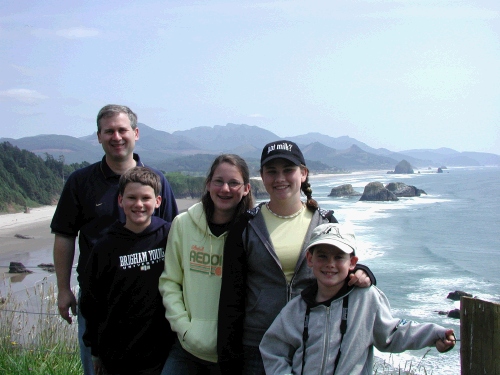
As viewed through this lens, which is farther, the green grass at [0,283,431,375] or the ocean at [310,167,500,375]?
the ocean at [310,167,500,375]

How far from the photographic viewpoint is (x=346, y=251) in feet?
8.39

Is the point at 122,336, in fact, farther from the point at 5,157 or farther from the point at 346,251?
the point at 5,157

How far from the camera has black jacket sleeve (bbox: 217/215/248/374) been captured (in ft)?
9.22

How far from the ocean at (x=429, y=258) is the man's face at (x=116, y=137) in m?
3.03

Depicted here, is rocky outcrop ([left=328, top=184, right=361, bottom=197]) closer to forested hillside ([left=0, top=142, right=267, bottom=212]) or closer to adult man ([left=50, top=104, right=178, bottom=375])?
forested hillside ([left=0, top=142, right=267, bottom=212])

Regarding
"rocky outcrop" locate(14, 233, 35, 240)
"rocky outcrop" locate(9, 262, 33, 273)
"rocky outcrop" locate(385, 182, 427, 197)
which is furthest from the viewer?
"rocky outcrop" locate(385, 182, 427, 197)

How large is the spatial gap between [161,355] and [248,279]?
75 centimetres

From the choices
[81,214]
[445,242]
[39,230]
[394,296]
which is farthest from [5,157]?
[81,214]

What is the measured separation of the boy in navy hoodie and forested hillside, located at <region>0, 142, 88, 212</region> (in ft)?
150

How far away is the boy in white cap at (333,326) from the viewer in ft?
8.32

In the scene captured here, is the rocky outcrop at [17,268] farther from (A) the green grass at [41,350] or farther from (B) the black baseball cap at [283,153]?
(B) the black baseball cap at [283,153]

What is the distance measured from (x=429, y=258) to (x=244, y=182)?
1049 inches

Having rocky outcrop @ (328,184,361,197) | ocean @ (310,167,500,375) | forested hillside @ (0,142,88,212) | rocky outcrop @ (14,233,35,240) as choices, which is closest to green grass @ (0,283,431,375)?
ocean @ (310,167,500,375)

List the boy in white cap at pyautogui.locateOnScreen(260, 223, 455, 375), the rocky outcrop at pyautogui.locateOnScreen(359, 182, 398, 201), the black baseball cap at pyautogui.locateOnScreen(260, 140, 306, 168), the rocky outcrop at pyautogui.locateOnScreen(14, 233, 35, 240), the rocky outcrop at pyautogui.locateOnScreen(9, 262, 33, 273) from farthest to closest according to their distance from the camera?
the rocky outcrop at pyautogui.locateOnScreen(359, 182, 398, 201) → the rocky outcrop at pyautogui.locateOnScreen(14, 233, 35, 240) → the rocky outcrop at pyautogui.locateOnScreen(9, 262, 33, 273) → the black baseball cap at pyautogui.locateOnScreen(260, 140, 306, 168) → the boy in white cap at pyautogui.locateOnScreen(260, 223, 455, 375)
